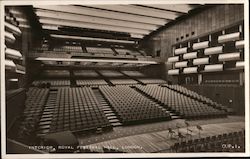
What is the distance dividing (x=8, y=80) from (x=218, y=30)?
2.61 metres

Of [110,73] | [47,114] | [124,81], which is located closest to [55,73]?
[47,114]

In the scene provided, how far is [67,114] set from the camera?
219cm

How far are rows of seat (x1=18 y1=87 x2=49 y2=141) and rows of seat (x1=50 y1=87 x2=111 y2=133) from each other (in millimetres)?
162

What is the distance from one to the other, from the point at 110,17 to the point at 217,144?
6.02ft

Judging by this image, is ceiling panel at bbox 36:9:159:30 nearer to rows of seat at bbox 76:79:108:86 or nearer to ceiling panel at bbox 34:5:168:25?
ceiling panel at bbox 34:5:168:25

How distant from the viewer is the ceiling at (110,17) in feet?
7.15

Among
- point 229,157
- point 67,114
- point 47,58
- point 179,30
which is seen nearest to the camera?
point 229,157

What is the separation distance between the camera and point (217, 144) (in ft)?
6.91

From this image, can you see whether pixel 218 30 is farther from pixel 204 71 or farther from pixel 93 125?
pixel 93 125

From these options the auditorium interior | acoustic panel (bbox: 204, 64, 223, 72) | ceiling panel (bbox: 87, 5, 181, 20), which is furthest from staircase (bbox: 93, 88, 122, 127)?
acoustic panel (bbox: 204, 64, 223, 72)

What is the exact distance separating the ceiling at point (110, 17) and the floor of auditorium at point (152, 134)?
3.84ft

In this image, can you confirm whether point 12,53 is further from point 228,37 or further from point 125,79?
point 228,37

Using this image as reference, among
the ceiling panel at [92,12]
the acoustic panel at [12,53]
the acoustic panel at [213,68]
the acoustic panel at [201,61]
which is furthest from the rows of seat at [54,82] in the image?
the acoustic panel at [213,68]

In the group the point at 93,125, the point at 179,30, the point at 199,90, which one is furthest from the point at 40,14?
the point at 199,90
